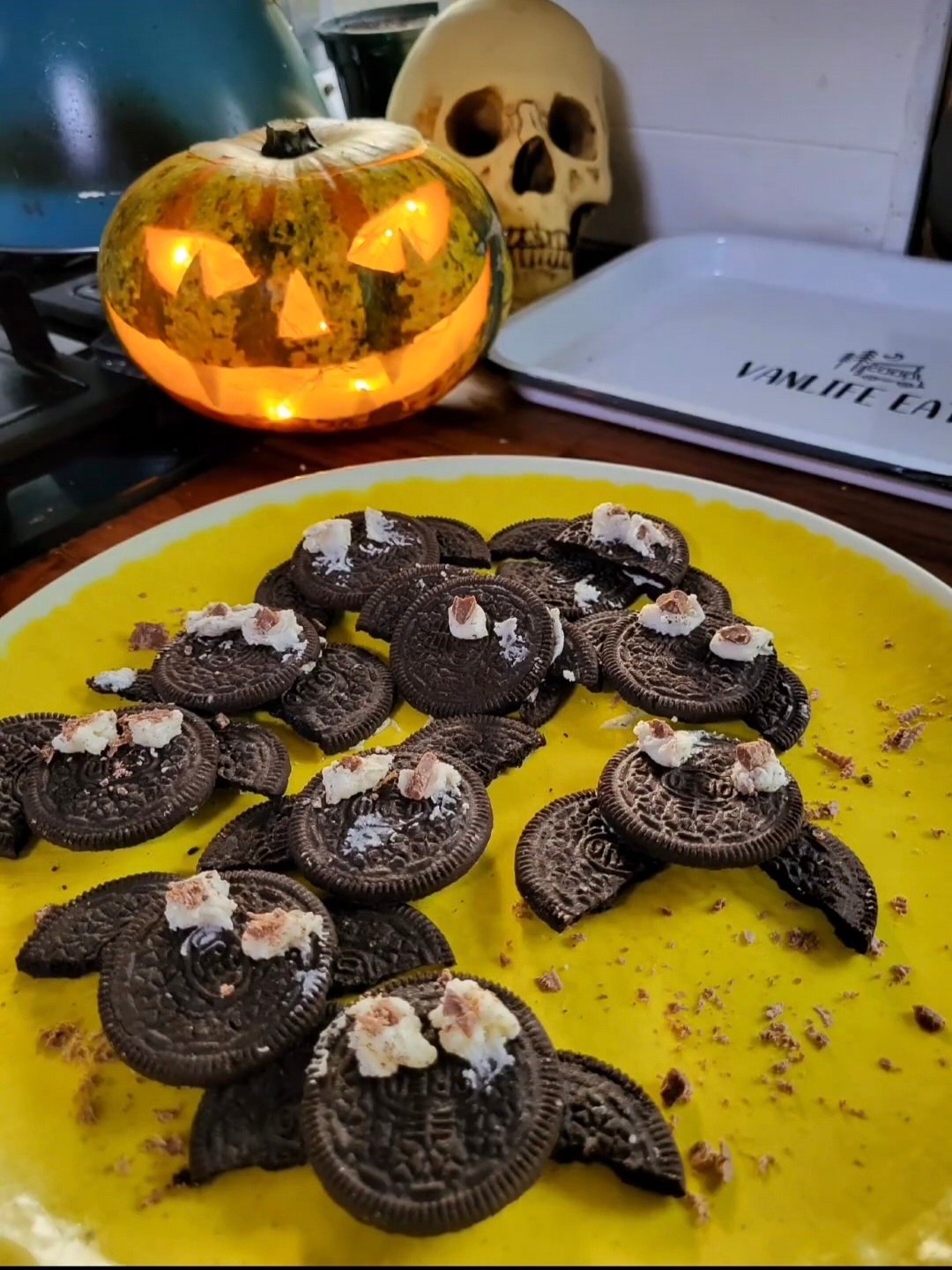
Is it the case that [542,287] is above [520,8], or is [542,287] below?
below

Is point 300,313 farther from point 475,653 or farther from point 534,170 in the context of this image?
point 534,170

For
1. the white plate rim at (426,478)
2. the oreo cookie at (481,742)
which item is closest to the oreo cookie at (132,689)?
the white plate rim at (426,478)

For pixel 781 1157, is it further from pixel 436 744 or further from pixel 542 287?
pixel 542 287

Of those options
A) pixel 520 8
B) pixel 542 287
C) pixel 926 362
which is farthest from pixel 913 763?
pixel 520 8

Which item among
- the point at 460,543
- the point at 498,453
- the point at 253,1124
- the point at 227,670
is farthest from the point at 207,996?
the point at 498,453

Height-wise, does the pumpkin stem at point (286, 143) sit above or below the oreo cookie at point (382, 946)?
above

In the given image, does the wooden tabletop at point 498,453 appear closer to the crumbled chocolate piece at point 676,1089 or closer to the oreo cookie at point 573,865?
the oreo cookie at point 573,865
